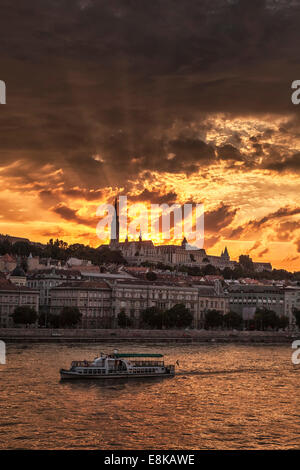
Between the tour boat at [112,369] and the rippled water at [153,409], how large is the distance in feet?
2.50

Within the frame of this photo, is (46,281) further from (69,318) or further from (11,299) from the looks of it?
(69,318)

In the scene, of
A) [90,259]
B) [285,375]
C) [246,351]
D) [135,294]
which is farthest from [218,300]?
[285,375]

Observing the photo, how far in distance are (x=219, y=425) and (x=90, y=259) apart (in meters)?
131

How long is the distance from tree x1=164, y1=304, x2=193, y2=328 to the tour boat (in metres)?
43.1

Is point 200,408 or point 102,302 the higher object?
point 102,302

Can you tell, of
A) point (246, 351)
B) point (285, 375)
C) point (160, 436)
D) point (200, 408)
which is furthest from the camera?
point (246, 351)

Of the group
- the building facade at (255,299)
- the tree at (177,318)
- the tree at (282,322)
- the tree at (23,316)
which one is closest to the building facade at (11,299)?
the tree at (23,316)

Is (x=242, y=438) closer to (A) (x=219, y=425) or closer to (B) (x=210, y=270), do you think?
(A) (x=219, y=425)

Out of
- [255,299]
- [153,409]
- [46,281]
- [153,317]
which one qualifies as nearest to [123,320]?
[153,317]

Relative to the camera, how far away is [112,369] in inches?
1732

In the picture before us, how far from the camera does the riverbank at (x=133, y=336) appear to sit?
69.4 metres

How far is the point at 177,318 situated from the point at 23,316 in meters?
20.3

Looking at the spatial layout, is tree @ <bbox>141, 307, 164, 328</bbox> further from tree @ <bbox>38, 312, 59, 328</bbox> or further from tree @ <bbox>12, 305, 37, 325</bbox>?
tree @ <bbox>12, 305, 37, 325</bbox>

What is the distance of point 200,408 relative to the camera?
32938mm
